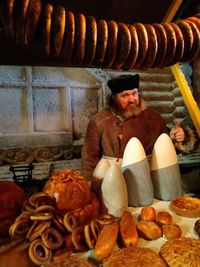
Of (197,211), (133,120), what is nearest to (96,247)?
(197,211)

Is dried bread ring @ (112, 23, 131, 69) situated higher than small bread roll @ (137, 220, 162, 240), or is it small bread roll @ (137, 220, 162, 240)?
dried bread ring @ (112, 23, 131, 69)

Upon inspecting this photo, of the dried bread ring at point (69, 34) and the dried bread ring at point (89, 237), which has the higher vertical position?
the dried bread ring at point (69, 34)

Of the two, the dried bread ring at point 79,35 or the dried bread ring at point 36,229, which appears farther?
the dried bread ring at point 36,229

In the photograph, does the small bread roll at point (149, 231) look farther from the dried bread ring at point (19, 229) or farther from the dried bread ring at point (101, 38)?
the dried bread ring at point (101, 38)

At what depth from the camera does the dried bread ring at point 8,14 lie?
0.40 metres

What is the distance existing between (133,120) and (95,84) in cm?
40

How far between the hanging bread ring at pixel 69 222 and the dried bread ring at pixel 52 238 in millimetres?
32

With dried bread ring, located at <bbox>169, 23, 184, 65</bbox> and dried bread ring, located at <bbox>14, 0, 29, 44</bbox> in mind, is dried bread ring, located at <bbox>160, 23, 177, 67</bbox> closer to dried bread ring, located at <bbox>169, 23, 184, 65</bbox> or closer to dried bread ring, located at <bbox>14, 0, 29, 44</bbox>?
dried bread ring, located at <bbox>169, 23, 184, 65</bbox>

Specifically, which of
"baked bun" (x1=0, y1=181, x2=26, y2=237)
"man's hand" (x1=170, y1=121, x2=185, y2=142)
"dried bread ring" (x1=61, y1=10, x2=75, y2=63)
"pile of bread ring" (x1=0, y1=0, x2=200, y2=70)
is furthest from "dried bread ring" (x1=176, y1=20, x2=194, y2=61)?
"man's hand" (x1=170, y1=121, x2=185, y2=142)

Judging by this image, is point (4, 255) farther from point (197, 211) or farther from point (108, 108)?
point (108, 108)

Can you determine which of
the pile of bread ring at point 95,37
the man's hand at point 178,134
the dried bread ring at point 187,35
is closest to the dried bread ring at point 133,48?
the pile of bread ring at point 95,37

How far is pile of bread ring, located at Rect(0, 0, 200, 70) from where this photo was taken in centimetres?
41

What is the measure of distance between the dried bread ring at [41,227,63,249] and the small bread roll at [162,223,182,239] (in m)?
0.35

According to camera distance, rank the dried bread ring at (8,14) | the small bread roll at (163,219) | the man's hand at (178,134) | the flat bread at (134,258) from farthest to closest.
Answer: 1. the man's hand at (178,134)
2. the small bread roll at (163,219)
3. the flat bread at (134,258)
4. the dried bread ring at (8,14)
